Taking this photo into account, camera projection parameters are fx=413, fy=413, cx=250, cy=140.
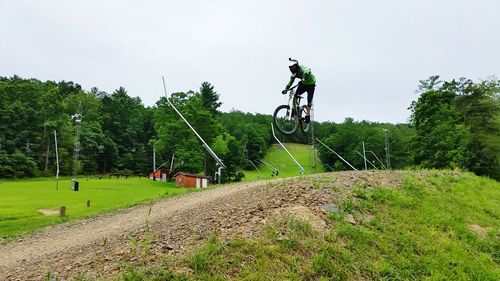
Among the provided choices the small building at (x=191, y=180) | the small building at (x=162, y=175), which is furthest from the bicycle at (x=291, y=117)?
the small building at (x=162, y=175)

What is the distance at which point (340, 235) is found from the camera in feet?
30.1

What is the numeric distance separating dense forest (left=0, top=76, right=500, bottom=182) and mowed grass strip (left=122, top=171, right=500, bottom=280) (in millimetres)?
25811

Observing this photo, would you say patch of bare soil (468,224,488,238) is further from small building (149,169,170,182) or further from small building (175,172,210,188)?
small building (149,169,170,182)

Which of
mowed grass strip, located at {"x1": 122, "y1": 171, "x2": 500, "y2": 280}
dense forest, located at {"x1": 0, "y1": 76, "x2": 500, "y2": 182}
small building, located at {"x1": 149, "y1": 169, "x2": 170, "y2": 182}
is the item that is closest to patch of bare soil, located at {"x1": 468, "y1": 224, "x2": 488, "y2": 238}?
mowed grass strip, located at {"x1": 122, "y1": 171, "x2": 500, "y2": 280}

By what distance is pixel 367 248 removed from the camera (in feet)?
29.7

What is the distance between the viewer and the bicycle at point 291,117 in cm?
1496

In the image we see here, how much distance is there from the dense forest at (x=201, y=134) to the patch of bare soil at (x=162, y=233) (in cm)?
2673

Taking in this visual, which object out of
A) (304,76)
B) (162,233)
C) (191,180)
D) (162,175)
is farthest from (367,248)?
(162,175)

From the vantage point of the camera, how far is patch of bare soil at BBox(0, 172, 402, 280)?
812 centimetres

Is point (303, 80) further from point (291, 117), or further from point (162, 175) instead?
point (162, 175)

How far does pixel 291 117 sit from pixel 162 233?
23.7 ft

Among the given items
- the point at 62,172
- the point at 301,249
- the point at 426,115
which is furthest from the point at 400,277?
the point at 62,172

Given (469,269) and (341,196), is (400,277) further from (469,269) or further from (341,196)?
(341,196)

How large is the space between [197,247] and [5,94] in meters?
96.6
